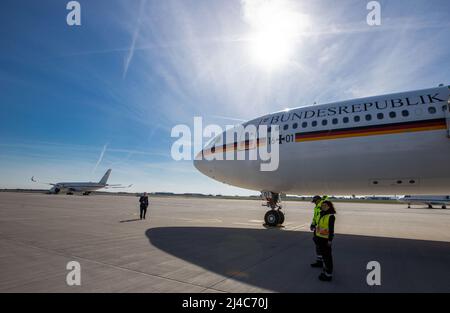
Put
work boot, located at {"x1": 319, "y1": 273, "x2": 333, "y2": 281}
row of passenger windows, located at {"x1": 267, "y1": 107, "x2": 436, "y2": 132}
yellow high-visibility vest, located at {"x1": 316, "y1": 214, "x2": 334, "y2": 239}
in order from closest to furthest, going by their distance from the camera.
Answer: work boot, located at {"x1": 319, "y1": 273, "x2": 333, "y2": 281}
yellow high-visibility vest, located at {"x1": 316, "y1": 214, "x2": 334, "y2": 239}
row of passenger windows, located at {"x1": 267, "y1": 107, "x2": 436, "y2": 132}

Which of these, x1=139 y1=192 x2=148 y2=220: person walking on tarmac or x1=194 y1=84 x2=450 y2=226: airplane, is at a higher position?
x1=194 y1=84 x2=450 y2=226: airplane

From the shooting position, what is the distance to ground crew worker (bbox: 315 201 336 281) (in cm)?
518

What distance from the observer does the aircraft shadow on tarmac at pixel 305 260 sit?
4.95 m

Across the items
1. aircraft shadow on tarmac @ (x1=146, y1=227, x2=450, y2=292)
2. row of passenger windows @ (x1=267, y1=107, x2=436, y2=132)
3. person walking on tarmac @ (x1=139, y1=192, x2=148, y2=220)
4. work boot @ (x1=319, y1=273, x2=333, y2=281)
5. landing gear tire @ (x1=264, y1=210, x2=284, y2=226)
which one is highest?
row of passenger windows @ (x1=267, y1=107, x2=436, y2=132)

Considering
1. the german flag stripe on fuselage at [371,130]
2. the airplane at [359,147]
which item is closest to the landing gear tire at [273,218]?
the airplane at [359,147]

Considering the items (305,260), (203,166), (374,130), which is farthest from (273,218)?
(305,260)

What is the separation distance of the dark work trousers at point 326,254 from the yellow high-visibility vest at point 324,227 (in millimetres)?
100

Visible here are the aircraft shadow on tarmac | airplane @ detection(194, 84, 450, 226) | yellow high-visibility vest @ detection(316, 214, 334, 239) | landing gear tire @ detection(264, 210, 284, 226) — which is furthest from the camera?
landing gear tire @ detection(264, 210, 284, 226)

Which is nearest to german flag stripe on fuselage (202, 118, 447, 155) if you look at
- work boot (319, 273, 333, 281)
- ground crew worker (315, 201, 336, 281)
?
ground crew worker (315, 201, 336, 281)

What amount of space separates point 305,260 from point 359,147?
5283 millimetres

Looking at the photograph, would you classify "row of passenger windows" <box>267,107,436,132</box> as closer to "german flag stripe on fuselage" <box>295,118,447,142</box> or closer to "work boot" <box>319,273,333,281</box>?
"german flag stripe on fuselage" <box>295,118,447,142</box>

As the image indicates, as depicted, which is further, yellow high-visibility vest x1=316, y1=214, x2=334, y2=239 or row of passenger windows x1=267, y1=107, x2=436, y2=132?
row of passenger windows x1=267, y1=107, x2=436, y2=132
